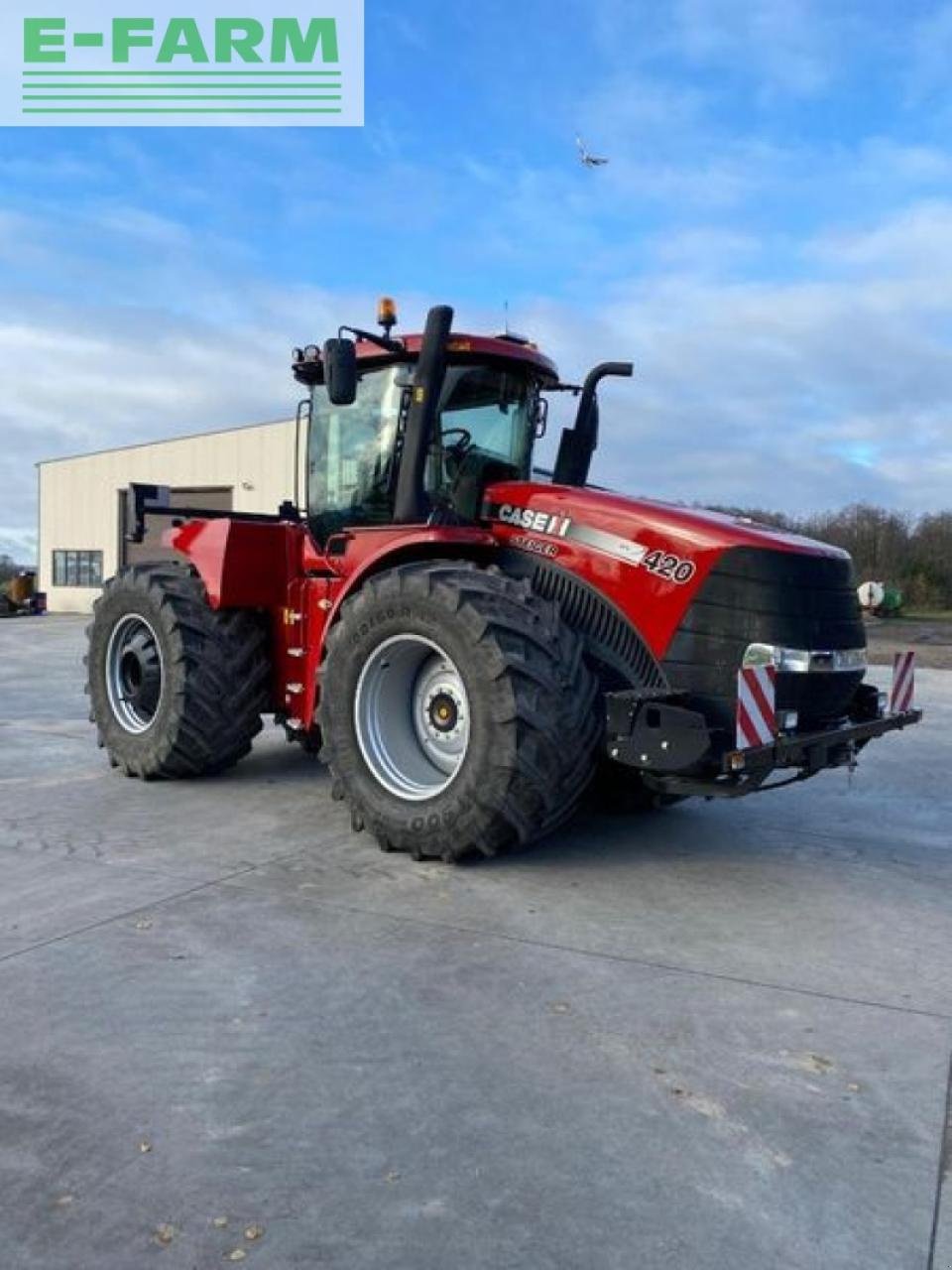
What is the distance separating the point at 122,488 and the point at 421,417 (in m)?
34.8

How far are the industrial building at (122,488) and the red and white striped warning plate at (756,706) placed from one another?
2707cm

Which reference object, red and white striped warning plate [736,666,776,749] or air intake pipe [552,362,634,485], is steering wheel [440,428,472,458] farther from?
red and white striped warning plate [736,666,776,749]

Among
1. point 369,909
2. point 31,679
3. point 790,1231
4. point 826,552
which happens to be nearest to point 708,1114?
point 790,1231

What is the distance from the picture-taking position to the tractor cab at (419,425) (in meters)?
6.07

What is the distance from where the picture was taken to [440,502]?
623 cm

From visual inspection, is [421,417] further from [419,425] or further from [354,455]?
[354,455]

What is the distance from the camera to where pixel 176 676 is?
7.05 metres

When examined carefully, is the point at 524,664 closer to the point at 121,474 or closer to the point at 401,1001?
the point at 401,1001

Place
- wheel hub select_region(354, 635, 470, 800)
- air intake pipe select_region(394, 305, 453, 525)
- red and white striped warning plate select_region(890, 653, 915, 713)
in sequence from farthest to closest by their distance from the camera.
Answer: red and white striped warning plate select_region(890, 653, 915, 713) → air intake pipe select_region(394, 305, 453, 525) → wheel hub select_region(354, 635, 470, 800)

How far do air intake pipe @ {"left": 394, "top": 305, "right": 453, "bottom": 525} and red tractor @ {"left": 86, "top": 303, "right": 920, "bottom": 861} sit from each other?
0.05 ft

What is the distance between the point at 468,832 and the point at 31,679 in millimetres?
11737

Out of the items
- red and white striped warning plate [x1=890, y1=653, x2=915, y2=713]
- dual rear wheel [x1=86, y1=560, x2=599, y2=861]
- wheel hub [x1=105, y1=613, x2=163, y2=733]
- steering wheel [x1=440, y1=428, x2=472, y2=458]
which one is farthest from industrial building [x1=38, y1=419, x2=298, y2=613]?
red and white striped warning plate [x1=890, y1=653, x2=915, y2=713]

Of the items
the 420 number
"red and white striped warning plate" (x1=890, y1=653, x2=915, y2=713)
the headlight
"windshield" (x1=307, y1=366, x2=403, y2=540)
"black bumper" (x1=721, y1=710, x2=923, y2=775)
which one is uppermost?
"windshield" (x1=307, y1=366, x2=403, y2=540)

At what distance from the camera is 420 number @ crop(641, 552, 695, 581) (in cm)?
524
